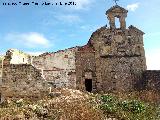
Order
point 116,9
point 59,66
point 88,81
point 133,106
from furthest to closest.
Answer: point 116,9
point 88,81
point 59,66
point 133,106

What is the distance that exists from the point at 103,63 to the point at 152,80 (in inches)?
168

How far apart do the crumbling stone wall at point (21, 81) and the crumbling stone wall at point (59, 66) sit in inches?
221

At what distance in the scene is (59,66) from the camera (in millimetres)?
27547

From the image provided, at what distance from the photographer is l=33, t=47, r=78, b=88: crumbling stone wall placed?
2725 cm

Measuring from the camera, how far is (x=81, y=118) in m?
13.8

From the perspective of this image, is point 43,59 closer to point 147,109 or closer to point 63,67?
point 63,67

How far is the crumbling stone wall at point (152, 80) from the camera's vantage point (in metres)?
26.0

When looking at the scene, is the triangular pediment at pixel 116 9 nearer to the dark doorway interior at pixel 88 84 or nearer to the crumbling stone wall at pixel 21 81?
the dark doorway interior at pixel 88 84

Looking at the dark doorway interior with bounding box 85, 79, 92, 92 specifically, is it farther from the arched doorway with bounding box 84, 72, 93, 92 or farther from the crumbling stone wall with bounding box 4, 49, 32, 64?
the crumbling stone wall with bounding box 4, 49, 32, 64

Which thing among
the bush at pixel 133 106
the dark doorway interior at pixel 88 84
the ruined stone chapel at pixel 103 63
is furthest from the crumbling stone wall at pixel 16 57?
the bush at pixel 133 106

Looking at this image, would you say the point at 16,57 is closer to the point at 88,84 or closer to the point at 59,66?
the point at 59,66

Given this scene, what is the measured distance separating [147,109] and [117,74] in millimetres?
10142

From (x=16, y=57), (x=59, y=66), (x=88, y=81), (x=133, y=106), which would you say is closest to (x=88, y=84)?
(x=88, y=81)

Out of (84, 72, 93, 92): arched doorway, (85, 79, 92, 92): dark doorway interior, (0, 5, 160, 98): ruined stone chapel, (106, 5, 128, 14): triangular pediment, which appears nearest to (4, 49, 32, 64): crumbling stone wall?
(0, 5, 160, 98): ruined stone chapel
